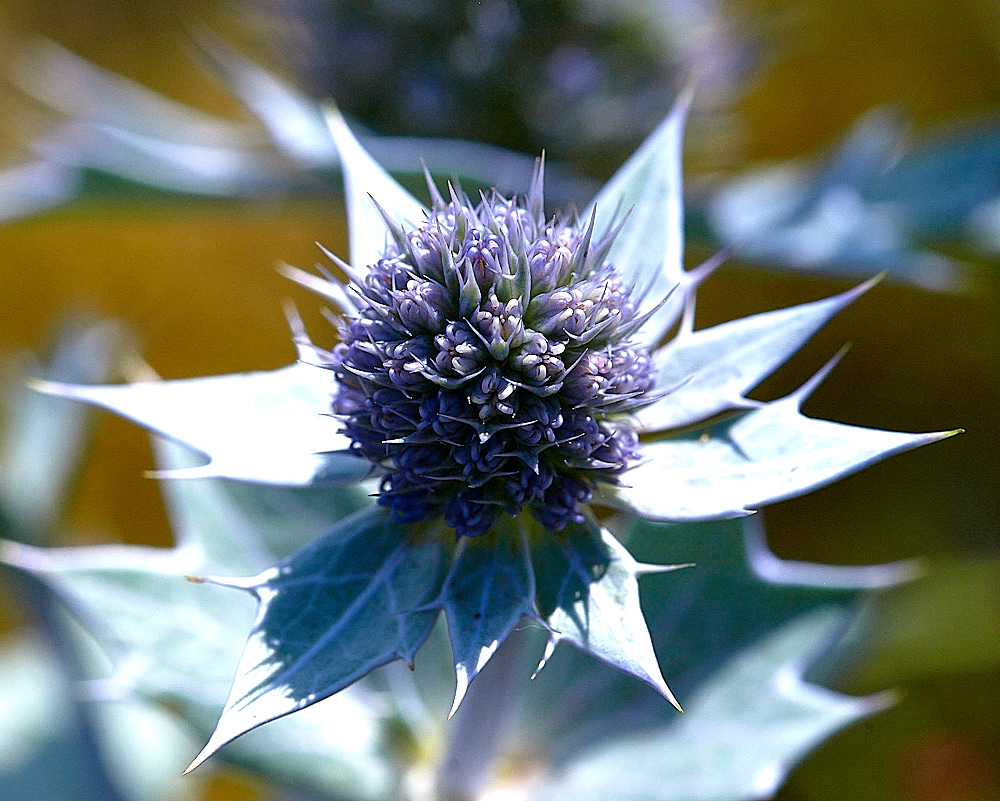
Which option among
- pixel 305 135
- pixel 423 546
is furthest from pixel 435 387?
pixel 305 135

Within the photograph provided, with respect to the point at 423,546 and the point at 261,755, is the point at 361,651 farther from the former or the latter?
the point at 261,755

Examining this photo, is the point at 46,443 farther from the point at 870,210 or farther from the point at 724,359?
the point at 870,210

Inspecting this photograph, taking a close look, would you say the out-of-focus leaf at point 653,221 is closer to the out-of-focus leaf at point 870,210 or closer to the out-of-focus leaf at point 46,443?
the out-of-focus leaf at point 870,210

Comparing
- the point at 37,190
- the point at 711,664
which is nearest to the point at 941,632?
the point at 711,664

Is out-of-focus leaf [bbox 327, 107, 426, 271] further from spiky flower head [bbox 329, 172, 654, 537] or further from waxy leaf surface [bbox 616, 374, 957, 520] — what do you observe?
waxy leaf surface [bbox 616, 374, 957, 520]

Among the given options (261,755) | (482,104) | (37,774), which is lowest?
(37,774)

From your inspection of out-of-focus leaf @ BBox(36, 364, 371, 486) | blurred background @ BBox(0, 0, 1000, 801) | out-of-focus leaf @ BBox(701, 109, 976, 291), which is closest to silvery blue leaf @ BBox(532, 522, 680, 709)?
out-of-focus leaf @ BBox(36, 364, 371, 486)

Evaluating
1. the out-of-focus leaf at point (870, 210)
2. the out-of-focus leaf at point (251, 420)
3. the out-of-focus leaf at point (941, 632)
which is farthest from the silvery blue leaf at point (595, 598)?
the out-of-focus leaf at point (941, 632)
